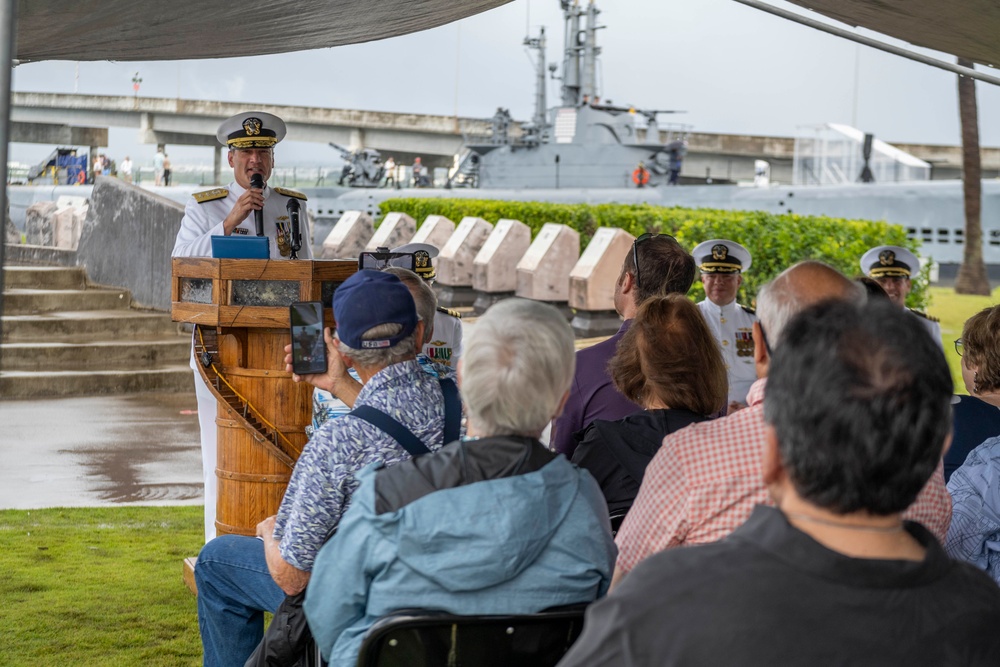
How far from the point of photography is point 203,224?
5.08 meters

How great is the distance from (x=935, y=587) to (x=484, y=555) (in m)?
0.91

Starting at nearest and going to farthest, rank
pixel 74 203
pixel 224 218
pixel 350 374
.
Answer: pixel 350 374
pixel 224 218
pixel 74 203

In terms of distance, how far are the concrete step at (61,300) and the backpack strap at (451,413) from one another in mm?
10118

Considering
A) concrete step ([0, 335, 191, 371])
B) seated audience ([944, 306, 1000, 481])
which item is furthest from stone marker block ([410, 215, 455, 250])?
seated audience ([944, 306, 1000, 481])

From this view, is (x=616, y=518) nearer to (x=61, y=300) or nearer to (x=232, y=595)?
(x=232, y=595)

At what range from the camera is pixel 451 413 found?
3049mm

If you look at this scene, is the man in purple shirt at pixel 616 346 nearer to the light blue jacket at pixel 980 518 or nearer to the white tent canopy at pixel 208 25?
the light blue jacket at pixel 980 518

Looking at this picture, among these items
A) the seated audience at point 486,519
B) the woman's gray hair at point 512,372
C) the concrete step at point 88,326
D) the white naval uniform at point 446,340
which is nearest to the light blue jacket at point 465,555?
the seated audience at point 486,519

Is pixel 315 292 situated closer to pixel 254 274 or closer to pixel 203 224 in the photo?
pixel 254 274

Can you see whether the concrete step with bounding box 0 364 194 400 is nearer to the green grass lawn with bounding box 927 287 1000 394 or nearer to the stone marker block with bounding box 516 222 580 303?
the stone marker block with bounding box 516 222 580 303

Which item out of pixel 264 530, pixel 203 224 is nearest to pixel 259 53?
pixel 203 224

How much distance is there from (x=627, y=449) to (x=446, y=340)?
2.71 metres

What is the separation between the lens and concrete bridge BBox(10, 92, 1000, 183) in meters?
56.8

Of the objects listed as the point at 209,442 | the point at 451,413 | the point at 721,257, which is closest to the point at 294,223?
the point at 209,442
